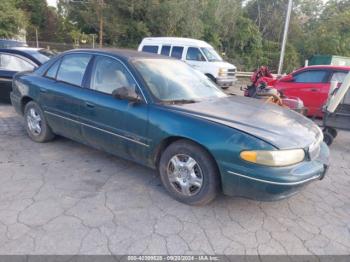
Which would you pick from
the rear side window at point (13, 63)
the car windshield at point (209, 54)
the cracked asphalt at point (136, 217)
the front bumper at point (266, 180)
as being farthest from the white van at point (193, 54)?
the front bumper at point (266, 180)

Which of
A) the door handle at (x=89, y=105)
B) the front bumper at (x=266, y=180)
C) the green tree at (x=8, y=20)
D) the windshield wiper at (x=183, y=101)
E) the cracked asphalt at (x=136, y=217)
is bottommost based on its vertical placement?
the cracked asphalt at (x=136, y=217)

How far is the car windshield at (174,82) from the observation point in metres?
3.66

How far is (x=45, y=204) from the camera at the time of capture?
3.24 m

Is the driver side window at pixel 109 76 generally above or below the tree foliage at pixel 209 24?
below

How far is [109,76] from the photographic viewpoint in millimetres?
3949

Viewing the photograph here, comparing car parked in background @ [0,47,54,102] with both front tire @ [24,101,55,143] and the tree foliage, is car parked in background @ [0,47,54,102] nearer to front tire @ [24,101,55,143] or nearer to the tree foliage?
front tire @ [24,101,55,143]

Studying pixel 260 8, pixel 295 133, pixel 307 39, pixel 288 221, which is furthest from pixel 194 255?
pixel 260 8

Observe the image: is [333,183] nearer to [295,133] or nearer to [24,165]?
[295,133]

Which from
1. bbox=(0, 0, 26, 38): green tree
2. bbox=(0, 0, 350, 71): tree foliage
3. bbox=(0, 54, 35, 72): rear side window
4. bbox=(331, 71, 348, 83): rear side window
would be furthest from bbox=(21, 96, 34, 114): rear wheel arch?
bbox=(0, 0, 26, 38): green tree

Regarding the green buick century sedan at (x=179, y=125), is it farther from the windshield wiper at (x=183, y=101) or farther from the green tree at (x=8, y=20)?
the green tree at (x=8, y=20)

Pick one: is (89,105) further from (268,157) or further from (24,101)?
(268,157)

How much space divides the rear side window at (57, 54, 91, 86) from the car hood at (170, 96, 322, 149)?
5.27ft

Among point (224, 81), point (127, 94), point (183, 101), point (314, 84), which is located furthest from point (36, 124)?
point (224, 81)

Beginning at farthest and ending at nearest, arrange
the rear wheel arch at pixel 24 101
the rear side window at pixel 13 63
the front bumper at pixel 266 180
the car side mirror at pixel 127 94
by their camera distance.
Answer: the rear side window at pixel 13 63 < the rear wheel arch at pixel 24 101 < the car side mirror at pixel 127 94 < the front bumper at pixel 266 180
